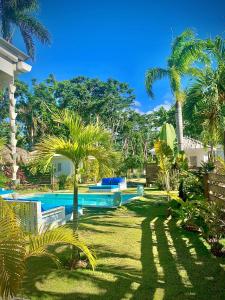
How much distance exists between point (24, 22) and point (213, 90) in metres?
25.0

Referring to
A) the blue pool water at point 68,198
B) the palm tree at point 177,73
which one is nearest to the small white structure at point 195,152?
the palm tree at point 177,73

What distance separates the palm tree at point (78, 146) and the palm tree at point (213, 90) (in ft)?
15.8

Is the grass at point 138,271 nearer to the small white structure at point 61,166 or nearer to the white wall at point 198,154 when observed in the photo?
the small white structure at point 61,166

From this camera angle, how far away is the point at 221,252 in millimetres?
6953

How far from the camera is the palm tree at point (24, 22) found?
95.7 ft

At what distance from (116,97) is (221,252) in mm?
44430

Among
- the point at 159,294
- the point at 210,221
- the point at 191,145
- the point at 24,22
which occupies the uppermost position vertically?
the point at 24,22

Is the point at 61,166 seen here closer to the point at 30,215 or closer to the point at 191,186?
the point at 191,186

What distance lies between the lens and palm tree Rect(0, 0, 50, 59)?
29.2 meters

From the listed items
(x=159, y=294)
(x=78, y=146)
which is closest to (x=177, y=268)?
(x=159, y=294)

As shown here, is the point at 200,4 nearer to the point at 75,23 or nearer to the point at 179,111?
the point at 179,111

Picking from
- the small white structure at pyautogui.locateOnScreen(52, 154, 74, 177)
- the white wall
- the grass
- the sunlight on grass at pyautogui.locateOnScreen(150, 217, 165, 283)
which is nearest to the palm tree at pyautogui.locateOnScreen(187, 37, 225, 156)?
the grass

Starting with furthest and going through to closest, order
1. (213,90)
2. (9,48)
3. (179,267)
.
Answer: (213,90), (179,267), (9,48)

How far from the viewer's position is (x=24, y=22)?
2994cm
